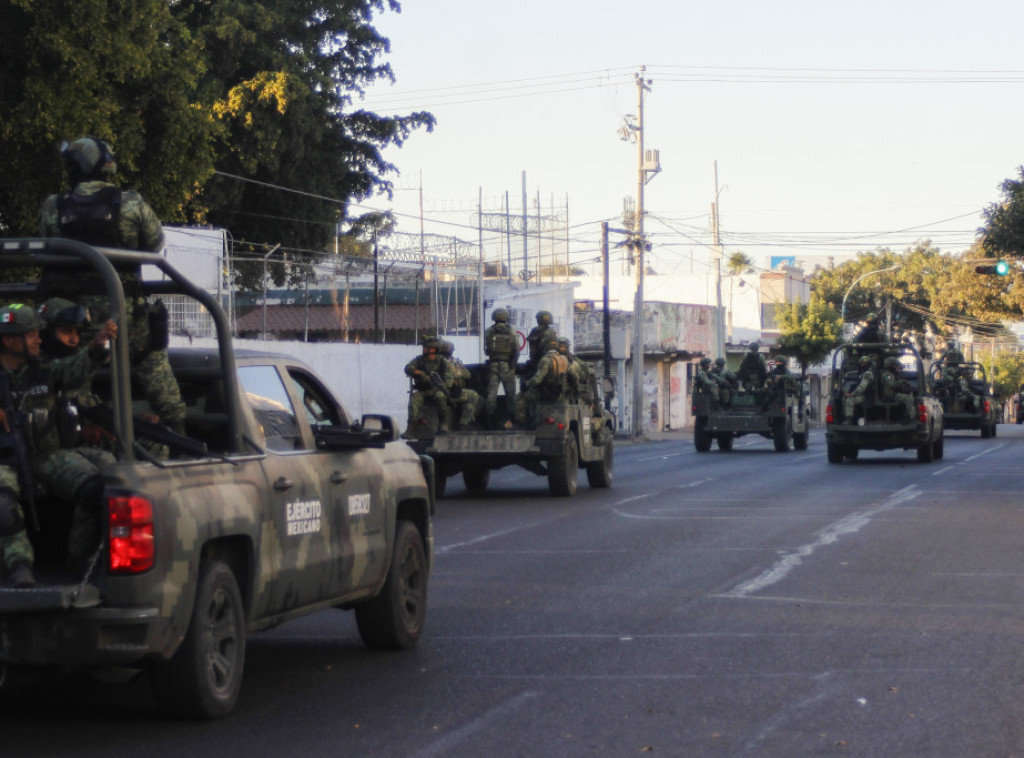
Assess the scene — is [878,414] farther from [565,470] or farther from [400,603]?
[400,603]

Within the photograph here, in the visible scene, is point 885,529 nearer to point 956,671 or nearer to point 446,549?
point 446,549

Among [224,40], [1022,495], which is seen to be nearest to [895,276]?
[224,40]

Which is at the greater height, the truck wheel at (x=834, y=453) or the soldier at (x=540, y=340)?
the soldier at (x=540, y=340)

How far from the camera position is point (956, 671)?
8000mm

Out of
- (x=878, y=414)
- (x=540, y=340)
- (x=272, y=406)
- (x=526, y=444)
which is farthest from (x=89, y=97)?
(x=272, y=406)

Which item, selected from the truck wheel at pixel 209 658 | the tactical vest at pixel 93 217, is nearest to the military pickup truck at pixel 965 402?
the tactical vest at pixel 93 217

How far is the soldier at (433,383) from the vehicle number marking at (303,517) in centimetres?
1213

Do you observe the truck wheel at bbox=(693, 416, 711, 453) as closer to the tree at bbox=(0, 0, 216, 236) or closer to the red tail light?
the tree at bbox=(0, 0, 216, 236)

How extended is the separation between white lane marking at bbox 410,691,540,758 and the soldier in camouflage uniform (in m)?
1.83

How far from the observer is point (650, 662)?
839 centimetres

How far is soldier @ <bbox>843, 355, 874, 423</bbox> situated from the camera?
28203 mm

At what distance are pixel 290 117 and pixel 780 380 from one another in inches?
446

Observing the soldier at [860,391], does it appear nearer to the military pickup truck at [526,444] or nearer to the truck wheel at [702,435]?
the truck wheel at [702,435]

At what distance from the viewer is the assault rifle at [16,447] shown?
6.33 meters
